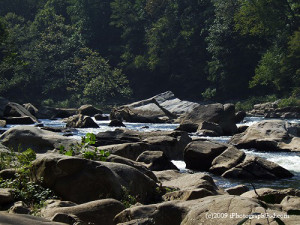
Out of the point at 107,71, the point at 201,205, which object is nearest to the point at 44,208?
the point at 201,205

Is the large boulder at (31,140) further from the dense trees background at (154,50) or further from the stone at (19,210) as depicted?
the dense trees background at (154,50)

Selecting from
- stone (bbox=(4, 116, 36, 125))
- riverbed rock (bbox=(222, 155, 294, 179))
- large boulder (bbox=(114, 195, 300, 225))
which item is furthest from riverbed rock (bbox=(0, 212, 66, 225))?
stone (bbox=(4, 116, 36, 125))

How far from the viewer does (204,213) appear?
520 cm

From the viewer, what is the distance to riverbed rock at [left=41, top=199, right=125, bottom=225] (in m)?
6.06

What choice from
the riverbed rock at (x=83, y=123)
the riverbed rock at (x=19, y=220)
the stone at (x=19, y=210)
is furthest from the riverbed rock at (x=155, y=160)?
the riverbed rock at (x=83, y=123)

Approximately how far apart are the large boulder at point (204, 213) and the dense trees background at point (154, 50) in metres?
36.3

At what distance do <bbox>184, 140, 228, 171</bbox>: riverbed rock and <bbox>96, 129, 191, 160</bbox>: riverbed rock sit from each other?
1.16 metres

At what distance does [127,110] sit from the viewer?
33.0 metres

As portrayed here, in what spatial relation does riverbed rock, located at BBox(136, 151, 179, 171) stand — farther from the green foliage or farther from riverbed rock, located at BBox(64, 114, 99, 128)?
riverbed rock, located at BBox(64, 114, 99, 128)

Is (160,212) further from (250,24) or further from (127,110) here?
(250,24)

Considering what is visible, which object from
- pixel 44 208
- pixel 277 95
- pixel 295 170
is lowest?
pixel 277 95

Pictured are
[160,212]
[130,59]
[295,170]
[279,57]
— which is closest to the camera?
[160,212]

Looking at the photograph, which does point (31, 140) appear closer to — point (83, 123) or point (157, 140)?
point (157, 140)

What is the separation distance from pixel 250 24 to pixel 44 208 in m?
41.2
